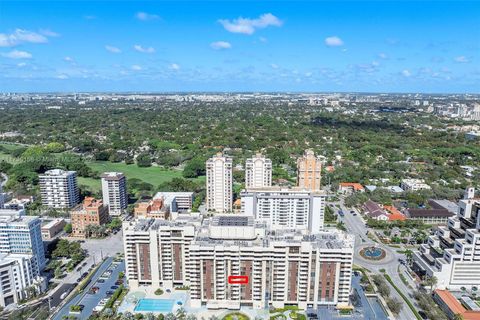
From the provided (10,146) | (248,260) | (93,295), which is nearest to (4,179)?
(10,146)

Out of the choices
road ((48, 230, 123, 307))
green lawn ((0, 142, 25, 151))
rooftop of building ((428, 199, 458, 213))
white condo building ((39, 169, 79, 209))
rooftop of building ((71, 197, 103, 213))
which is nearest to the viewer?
road ((48, 230, 123, 307))

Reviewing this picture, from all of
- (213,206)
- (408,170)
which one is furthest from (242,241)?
(408,170)

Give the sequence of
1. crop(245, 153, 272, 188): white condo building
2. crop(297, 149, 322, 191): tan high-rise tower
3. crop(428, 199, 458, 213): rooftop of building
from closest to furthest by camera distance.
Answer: crop(297, 149, 322, 191): tan high-rise tower
crop(245, 153, 272, 188): white condo building
crop(428, 199, 458, 213): rooftop of building

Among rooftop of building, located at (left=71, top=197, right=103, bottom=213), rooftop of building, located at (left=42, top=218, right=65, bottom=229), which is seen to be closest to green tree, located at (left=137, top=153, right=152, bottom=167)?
rooftop of building, located at (left=71, top=197, right=103, bottom=213)

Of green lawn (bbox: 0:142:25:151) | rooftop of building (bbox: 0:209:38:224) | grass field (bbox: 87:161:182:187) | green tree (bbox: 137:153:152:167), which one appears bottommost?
grass field (bbox: 87:161:182:187)

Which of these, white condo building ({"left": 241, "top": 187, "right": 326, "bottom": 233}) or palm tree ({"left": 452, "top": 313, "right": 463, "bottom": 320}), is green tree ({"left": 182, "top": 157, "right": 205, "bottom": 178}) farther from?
palm tree ({"left": 452, "top": 313, "right": 463, "bottom": 320})

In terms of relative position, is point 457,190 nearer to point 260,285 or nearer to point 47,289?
point 260,285

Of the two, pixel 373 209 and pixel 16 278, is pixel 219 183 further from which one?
pixel 16 278
